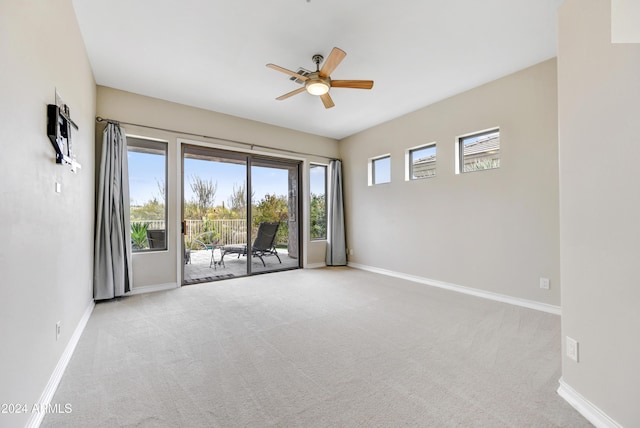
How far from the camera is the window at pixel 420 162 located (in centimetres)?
448

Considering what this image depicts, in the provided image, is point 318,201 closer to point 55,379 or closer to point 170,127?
point 170,127

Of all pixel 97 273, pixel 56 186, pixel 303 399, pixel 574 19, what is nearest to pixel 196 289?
pixel 97 273

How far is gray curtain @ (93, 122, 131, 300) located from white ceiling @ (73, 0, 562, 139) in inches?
35.4

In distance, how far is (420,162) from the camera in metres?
4.68

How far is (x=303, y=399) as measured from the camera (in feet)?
5.45

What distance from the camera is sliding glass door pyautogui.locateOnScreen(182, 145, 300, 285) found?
456cm

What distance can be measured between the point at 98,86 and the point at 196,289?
3162mm

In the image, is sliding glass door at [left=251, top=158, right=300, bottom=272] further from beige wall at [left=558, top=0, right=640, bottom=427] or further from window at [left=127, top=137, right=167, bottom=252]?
beige wall at [left=558, top=0, right=640, bottom=427]

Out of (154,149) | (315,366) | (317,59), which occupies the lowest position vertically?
(315,366)

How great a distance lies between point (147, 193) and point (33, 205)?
9.37 feet

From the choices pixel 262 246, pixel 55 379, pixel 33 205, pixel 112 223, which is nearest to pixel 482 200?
pixel 262 246

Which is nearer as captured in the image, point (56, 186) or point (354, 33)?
point (56, 186)

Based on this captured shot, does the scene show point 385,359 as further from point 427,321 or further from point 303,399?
point 427,321

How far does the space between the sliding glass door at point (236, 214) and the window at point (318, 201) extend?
0.36 metres
